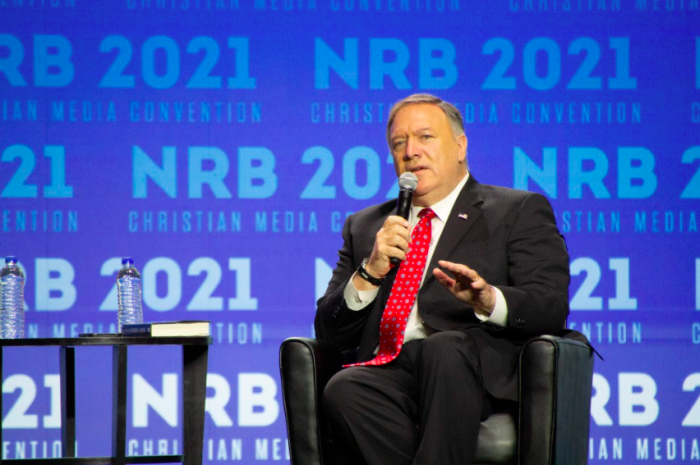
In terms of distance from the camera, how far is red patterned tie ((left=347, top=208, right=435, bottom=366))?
226cm

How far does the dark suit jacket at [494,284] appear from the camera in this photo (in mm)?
2107

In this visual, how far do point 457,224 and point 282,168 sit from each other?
4.63 feet

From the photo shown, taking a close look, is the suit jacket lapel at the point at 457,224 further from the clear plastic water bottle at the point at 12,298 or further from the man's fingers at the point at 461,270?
the clear plastic water bottle at the point at 12,298

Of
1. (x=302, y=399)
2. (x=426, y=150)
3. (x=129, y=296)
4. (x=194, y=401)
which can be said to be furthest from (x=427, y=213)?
(x=129, y=296)

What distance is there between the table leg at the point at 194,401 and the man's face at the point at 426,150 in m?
0.79

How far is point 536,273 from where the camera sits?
7.20 ft

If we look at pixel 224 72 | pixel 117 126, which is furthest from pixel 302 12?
pixel 117 126

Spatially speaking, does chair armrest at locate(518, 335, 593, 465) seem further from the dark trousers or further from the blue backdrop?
the blue backdrop

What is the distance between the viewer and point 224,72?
11.8 ft

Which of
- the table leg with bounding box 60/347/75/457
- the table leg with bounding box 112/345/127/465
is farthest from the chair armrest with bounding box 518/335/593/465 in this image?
the table leg with bounding box 60/347/75/457

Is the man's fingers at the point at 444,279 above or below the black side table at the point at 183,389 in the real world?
above

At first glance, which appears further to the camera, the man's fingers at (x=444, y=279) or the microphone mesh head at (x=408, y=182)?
the microphone mesh head at (x=408, y=182)

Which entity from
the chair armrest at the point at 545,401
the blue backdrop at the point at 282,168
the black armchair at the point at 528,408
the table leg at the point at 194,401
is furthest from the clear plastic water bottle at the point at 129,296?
the chair armrest at the point at 545,401

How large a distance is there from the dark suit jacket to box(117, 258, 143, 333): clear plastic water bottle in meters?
0.72
